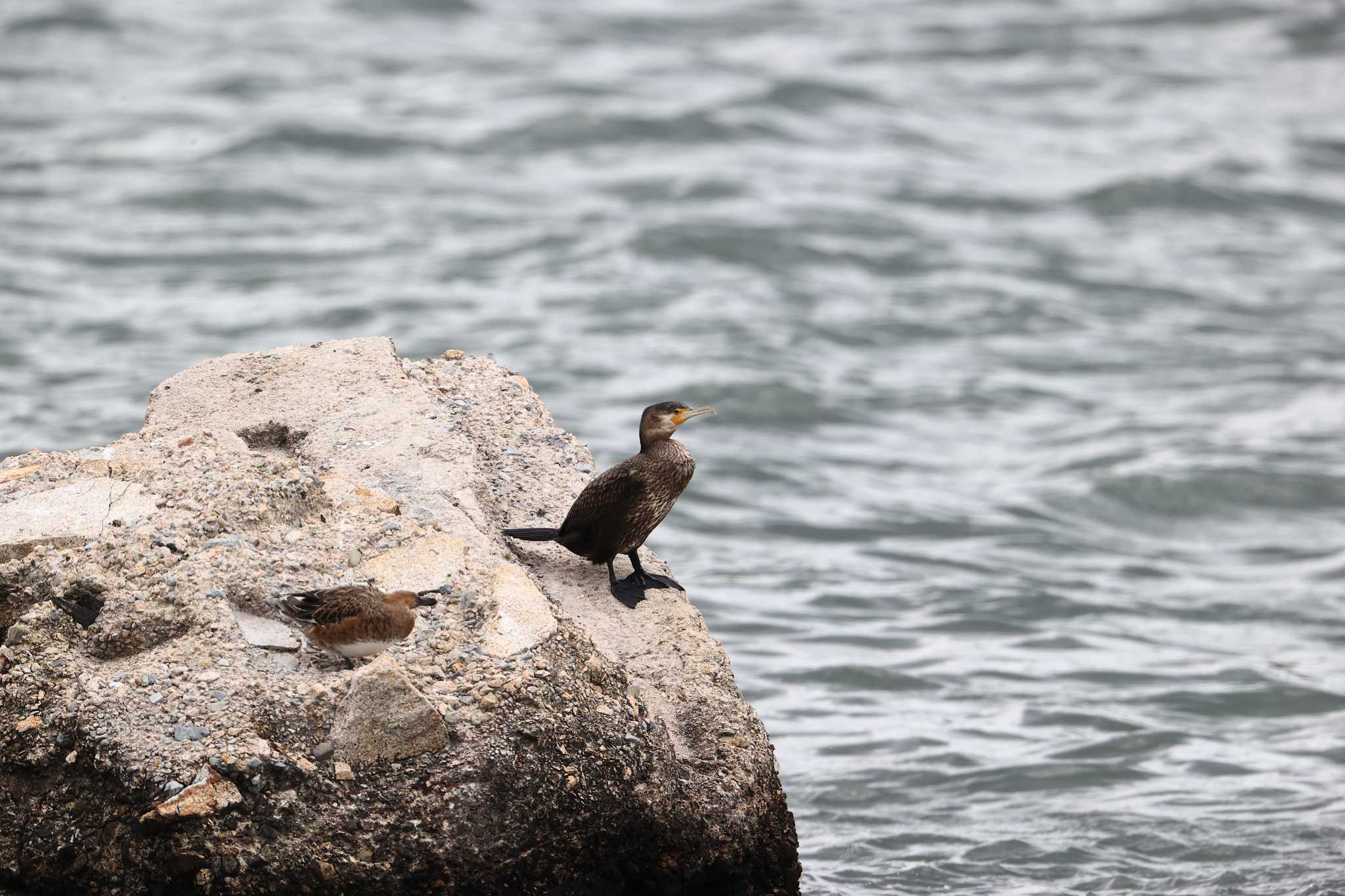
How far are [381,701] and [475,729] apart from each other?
24 centimetres

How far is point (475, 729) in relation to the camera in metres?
3.85

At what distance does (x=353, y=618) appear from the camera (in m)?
3.93

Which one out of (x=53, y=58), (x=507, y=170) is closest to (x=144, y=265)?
(x=507, y=170)

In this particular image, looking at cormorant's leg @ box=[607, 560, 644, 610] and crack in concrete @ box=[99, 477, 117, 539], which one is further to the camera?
cormorant's leg @ box=[607, 560, 644, 610]

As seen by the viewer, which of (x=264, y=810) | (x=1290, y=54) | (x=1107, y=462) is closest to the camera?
(x=264, y=810)

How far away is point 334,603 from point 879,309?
11.8 meters

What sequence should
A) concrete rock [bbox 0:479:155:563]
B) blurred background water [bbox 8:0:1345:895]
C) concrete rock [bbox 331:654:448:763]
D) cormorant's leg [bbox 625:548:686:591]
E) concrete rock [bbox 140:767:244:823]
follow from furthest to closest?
blurred background water [bbox 8:0:1345:895] < cormorant's leg [bbox 625:548:686:591] < concrete rock [bbox 0:479:155:563] < concrete rock [bbox 331:654:448:763] < concrete rock [bbox 140:767:244:823]

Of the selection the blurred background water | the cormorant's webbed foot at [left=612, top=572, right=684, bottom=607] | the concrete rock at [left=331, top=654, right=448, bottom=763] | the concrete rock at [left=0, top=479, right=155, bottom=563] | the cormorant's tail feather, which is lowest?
the blurred background water

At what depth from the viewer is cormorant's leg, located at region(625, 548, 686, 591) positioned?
483 centimetres

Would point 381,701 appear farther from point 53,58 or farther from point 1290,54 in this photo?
point 1290,54

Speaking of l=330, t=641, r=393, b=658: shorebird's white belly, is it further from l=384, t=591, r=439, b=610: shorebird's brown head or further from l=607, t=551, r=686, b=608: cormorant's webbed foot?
l=607, t=551, r=686, b=608: cormorant's webbed foot

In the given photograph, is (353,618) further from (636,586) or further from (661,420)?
(661,420)

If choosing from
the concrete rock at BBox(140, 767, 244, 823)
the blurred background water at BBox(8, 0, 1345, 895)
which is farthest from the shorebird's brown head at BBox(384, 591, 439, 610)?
the blurred background water at BBox(8, 0, 1345, 895)

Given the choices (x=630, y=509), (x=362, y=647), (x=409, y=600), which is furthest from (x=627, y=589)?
(x=362, y=647)
